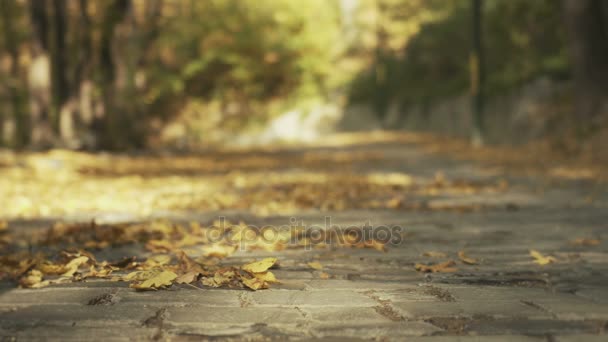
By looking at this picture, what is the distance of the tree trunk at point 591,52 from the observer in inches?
516

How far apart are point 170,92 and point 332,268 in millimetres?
25960

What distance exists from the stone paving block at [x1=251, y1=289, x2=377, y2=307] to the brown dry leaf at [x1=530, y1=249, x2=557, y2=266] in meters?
1.35

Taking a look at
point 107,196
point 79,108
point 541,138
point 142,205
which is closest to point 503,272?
point 142,205

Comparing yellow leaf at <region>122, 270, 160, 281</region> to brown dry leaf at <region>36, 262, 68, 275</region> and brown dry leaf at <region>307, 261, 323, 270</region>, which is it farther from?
brown dry leaf at <region>307, 261, 323, 270</region>

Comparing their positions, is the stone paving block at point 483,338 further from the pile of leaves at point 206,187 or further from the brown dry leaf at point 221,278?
the pile of leaves at point 206,187

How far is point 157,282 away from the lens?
3213 mm

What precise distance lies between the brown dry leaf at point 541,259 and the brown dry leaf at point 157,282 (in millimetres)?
2102

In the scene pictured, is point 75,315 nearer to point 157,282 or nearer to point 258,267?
point 157,282

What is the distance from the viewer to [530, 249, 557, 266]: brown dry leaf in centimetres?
397

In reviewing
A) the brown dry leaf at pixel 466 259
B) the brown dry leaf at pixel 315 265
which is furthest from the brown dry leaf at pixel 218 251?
the brown dry leaf at pixel 466 259

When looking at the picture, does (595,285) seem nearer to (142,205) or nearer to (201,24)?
(142,205)

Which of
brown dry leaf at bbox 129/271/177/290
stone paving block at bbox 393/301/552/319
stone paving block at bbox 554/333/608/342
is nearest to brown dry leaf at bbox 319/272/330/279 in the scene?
stone paving block at bbox 393/301/552/319

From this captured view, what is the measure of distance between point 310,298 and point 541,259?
162 cm

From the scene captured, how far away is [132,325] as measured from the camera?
265cm
